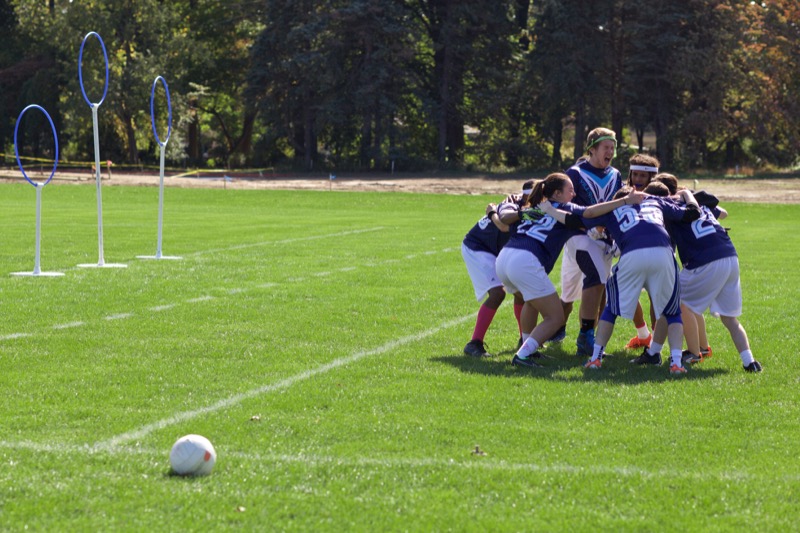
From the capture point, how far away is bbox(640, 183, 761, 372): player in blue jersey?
28.6ft

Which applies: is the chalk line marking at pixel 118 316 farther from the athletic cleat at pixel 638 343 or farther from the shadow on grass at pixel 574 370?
the athletic cleat at pixel 638 343

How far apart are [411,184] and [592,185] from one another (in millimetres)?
39199

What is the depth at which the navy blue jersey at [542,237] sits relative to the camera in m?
8.90

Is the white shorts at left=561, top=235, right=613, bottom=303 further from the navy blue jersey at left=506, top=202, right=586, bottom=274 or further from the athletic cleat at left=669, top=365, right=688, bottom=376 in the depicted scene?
the athletic cleat at left=669, top=365, right=688, bottom=376

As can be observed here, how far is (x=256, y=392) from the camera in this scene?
757cm

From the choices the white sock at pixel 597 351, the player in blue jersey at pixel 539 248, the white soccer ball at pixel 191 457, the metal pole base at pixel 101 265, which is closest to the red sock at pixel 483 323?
the player in blue jersey at pixel 539 248

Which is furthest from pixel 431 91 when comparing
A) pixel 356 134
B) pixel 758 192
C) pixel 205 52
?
pixel 758 192

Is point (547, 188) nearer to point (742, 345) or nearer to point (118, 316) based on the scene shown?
point (742, 345)

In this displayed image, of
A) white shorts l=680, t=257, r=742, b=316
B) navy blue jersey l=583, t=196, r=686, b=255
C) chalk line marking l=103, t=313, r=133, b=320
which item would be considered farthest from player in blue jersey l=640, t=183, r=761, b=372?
chalk line marking l=103, t=313, r=133, b=320

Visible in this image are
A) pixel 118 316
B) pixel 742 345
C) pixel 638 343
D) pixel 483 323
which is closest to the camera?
pixel 742 345

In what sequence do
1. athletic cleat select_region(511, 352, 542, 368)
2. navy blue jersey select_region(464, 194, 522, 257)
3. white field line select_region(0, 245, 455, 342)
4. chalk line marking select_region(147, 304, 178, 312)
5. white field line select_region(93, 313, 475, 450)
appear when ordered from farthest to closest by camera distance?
chalk line marking select_region(147, 304, 178, 312) → white field line select_region(0, 245, 455, 342) → navy blue jersey select_region(464, 194, 522, 257) → athletic cleat select_region(511, 352, 542, 368) → white field line select_region(93, 313, 475, 450)

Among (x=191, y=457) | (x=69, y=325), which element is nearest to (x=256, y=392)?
(x=191, y=457)

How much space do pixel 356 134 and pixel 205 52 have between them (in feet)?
35.6

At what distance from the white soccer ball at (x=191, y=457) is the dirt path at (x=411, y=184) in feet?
119
